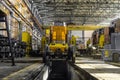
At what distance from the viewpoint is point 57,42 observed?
1995 centimetres

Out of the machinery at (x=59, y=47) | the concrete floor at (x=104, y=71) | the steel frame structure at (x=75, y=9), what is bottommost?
the concrete floor at (x=104, y=71)

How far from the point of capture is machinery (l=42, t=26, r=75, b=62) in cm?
1602

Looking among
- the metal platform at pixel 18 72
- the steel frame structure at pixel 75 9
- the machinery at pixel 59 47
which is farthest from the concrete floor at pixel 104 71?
the steel frame structure at pixel 75 9

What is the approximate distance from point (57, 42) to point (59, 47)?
249 centimetres

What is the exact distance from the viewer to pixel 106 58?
16.9 m

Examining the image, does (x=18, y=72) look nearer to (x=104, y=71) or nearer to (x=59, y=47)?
(x=104, y=71)

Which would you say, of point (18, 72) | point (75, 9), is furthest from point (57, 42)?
point (75, 9)

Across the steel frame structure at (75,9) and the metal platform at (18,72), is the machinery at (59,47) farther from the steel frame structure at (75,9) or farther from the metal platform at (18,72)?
the steel frame structure at (75,9)

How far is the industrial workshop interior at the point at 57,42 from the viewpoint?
32.9ft

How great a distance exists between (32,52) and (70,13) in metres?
19.7

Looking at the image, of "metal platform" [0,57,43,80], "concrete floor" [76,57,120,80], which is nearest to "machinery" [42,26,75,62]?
"concrete floor" [76,57,120,80]

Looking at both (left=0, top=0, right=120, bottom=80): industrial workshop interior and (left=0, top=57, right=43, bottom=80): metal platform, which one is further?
(left=0, top=0, right=120, bottom=80): industrial workshop interior

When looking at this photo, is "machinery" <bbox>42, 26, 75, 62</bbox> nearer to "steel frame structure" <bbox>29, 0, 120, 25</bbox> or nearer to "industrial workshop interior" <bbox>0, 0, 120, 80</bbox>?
"industrial workshop interior" <bbox>0, 0, 120, 80</bbox>

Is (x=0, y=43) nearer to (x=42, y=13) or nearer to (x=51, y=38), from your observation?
(x=51, y=38)
